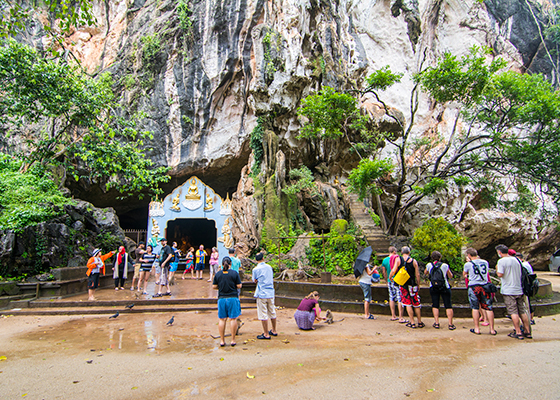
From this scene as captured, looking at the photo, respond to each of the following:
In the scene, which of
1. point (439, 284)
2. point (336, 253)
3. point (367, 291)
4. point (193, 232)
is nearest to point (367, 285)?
point (367, 291)

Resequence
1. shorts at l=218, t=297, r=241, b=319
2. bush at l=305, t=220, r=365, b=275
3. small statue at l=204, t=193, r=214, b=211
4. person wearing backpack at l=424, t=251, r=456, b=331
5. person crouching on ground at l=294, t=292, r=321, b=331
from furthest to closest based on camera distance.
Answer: small statue at l=204, t=193, r=214, b=211 < bush at l=305, t=220, r=365, b=275 < person crouching on ground at l=294, t=292, r=321, b=331 < person wearing backpack at l=424, t=251, r=456, b=331 < shorts at l=218, t=297, r=241, b=319

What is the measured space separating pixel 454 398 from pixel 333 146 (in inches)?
601

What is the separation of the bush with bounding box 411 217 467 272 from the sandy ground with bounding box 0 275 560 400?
3765 mm

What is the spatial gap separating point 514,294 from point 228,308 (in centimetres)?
444

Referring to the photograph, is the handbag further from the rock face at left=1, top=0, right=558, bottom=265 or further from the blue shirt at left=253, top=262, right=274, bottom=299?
the rock face at left=1, top=0, right=558, bottom=265

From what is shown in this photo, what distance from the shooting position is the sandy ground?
3.06 m

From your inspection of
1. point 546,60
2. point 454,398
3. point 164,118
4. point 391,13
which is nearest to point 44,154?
point 164,118

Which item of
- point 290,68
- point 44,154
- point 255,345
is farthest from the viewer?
point 290,68

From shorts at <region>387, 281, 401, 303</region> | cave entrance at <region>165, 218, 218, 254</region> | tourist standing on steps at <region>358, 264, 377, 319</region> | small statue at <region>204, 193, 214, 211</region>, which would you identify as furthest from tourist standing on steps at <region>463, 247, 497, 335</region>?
cave entrance at <region>165, 218, 218, 254</region>

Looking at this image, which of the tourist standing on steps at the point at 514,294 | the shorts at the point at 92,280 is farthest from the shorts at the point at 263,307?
the shorts at the point at 92,280

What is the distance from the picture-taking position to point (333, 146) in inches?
679

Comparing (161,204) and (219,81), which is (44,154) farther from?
(219,81)

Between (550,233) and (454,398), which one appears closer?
(454,398)

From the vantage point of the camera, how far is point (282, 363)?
379 centimetres
